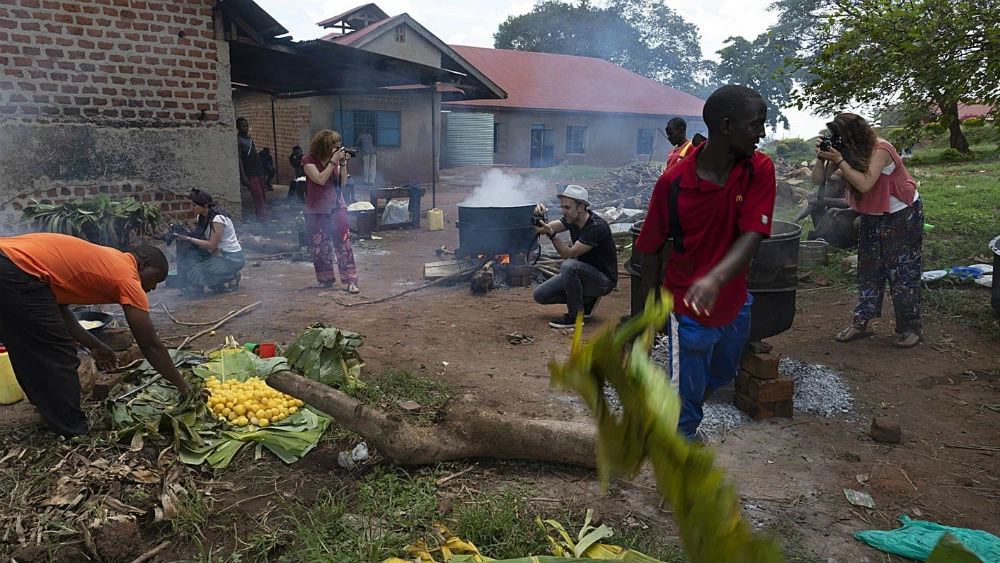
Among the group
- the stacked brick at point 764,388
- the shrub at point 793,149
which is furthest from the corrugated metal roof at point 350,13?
the stacked brick at point 764,388

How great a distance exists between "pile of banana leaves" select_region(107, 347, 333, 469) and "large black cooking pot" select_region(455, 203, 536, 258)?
446 centimetres

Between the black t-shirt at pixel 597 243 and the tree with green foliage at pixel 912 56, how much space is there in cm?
291

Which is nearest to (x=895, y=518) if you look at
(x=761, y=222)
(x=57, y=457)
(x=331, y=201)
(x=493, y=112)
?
(x=761, y=222)

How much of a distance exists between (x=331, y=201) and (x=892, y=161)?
5.69m

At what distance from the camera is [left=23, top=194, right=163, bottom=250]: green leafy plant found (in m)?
6.12

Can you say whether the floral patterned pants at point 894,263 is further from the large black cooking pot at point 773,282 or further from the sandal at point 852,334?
the large black cooking pot at point 773,282

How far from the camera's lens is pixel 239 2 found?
27.6 ft

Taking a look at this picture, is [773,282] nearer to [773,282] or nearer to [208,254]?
[773,282]

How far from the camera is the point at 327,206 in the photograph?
764cm

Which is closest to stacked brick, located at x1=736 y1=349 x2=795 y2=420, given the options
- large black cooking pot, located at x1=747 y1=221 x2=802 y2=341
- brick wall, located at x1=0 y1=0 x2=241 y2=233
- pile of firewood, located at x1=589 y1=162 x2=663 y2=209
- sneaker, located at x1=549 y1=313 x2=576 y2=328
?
large black cooking pot, located at x1=747 y1=221 x2=802 y2=341

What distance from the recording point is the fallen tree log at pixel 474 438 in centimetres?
362

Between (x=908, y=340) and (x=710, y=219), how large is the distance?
372cm

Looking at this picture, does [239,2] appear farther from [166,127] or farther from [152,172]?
[152,172]

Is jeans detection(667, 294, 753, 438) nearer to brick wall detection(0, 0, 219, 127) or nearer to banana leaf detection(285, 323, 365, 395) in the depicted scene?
banana leaf detection(285, 323, 365, 395)
